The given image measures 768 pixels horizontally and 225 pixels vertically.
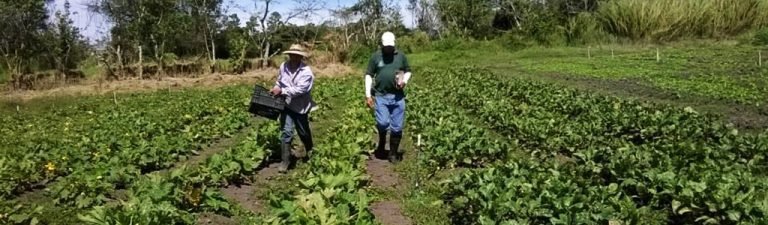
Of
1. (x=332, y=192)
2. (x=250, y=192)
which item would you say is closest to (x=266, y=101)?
(x=250, y=192)

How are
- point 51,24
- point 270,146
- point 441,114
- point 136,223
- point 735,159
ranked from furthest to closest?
1. point 51,24
2. point 441,114
3. point 270,146
4. point 735,159
5. point 136,223

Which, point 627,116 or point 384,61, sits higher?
point 384,61

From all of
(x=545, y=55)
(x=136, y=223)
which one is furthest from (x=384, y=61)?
(x=545, y=55)

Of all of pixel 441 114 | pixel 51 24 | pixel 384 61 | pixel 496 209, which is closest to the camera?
pixel 496 209

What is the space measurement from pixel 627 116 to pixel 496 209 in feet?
18.3

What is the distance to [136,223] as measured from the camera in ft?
16.6

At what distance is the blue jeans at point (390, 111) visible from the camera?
8.85 m

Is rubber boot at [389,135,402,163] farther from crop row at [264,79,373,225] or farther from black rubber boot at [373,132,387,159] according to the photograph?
crop row at [264,79,373,225]

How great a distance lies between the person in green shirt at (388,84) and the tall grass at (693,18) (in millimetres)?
31472

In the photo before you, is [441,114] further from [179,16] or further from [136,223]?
[179,16]

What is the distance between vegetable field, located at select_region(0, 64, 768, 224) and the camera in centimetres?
542

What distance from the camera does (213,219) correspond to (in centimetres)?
632

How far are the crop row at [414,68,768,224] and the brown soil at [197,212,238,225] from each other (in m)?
2.15

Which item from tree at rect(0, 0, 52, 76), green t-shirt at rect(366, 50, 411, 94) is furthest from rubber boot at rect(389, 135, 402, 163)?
tree at rect(0, 0, 52, 76)
